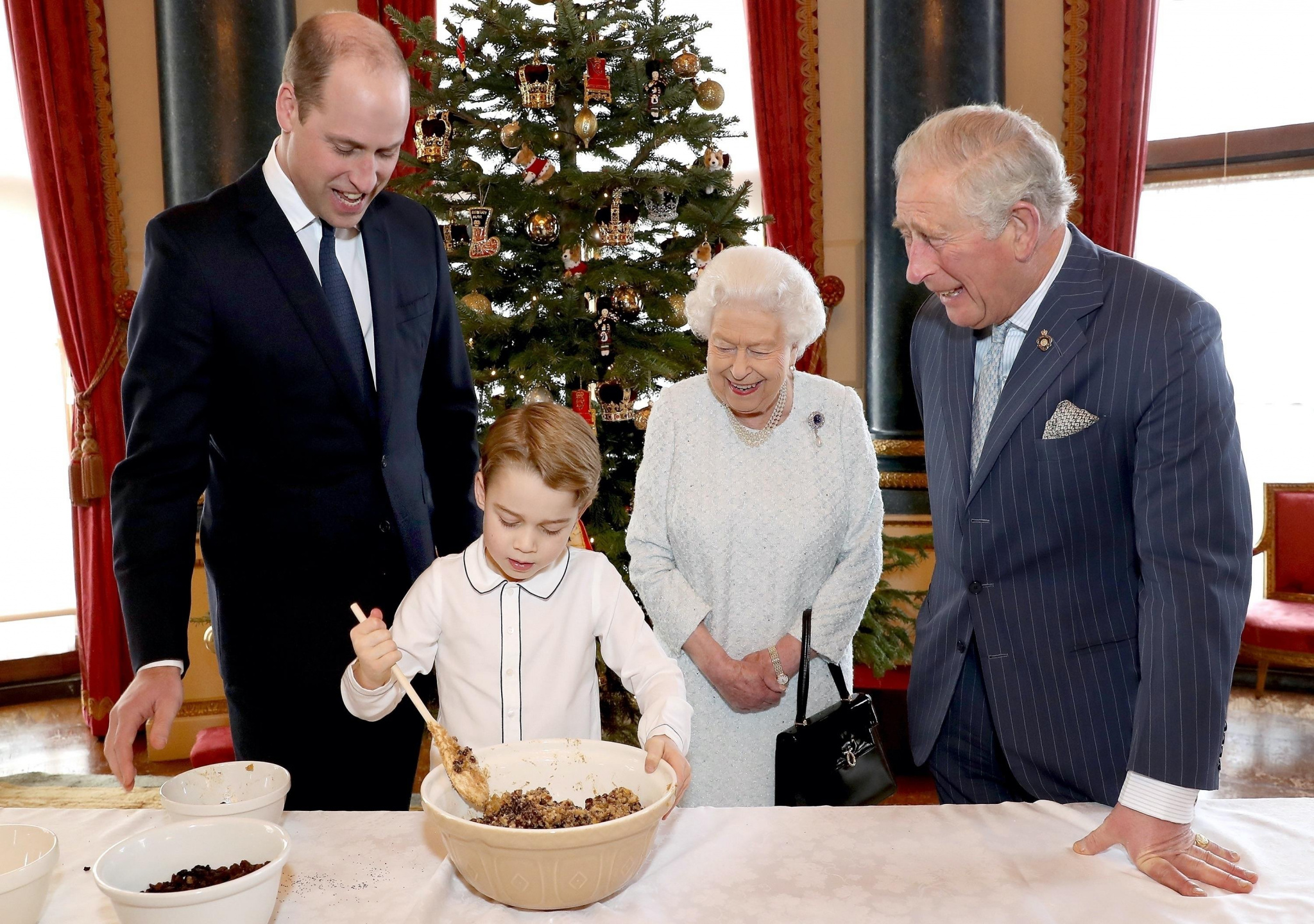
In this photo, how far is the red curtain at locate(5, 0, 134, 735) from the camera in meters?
4.98

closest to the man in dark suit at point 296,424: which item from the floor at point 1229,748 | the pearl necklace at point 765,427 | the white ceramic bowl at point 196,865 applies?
the white ceramic bowl at point 196,865

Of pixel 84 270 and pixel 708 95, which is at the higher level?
pixel 708 95

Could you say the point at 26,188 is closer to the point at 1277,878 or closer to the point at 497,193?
the point at 497,193

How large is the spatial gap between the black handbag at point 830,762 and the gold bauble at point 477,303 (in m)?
1.89

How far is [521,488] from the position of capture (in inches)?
65.0

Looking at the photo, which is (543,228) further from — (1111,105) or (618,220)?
(1111,105)

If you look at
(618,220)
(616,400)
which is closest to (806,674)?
(616,400)

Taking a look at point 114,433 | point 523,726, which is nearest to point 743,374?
point 523,726

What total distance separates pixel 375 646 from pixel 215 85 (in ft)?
13.1

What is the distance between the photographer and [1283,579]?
523 centimetres

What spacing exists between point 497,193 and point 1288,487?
4.15 meters

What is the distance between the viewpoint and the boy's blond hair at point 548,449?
1645 millimetres

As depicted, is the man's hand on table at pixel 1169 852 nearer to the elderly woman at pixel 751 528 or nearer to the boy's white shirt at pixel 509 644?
the boy's white shirt at pixel 509 644

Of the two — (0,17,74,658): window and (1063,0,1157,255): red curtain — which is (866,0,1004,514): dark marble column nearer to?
(1063,0,1157,255): red curtain
